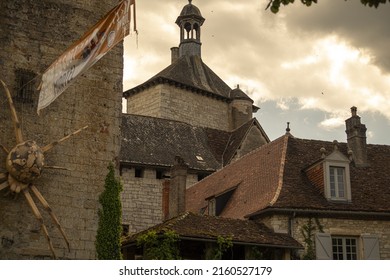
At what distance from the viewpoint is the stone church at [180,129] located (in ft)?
80.6

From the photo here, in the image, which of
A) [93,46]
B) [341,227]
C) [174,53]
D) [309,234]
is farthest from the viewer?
[174,53]

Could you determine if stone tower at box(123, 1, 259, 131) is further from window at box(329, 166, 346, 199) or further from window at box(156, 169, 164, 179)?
window at box(329, 166, 346, 199)

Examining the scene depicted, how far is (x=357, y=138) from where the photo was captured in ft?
65.1

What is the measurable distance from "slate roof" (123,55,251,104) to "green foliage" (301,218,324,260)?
1892 centimetres

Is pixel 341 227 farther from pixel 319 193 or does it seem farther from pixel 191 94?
pixel 191 94

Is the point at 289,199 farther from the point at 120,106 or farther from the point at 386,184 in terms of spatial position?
the point at 120,106

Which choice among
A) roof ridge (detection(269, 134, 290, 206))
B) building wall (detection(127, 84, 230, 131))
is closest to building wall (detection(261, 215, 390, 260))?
roof ridge (detection(269, 134, 290, 206))

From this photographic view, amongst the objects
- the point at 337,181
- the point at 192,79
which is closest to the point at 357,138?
the point at 337,181

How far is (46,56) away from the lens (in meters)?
13.5

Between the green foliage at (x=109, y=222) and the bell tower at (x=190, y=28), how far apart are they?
26.3 metres

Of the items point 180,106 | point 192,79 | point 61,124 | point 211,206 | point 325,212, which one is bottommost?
point 325,212

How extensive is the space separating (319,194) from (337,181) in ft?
2.14
